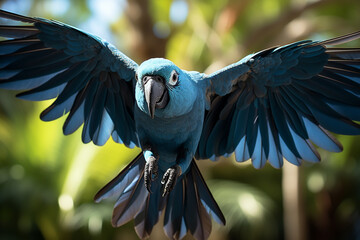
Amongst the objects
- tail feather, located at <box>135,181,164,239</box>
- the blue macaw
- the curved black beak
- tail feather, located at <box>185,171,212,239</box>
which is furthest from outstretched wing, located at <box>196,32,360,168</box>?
the curved black beak

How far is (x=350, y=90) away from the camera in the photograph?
2.06 metres

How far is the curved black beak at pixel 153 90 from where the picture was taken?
159 centimetres

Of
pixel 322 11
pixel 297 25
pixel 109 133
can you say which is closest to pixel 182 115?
pixel 109 133

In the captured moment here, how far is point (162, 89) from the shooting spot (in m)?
1.62

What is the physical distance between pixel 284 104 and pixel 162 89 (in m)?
0.91

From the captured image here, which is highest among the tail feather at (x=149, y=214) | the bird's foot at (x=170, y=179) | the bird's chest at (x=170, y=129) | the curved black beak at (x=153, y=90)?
the curved black beak at (x=153, y=90)

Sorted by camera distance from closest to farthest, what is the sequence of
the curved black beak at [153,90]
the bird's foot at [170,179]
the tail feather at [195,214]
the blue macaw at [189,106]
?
the curved black beak at [153,90] → the bird's foot at [170,179] → the blue macaw at [189,106] → the tail feather at [195,214]

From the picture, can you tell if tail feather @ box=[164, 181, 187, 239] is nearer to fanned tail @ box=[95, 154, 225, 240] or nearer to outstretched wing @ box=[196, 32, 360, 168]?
fanned tail @ box=[95, 154, 225, 240]

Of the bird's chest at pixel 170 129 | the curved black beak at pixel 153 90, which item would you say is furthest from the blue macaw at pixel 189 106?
the curved black beak at pixel 153 90

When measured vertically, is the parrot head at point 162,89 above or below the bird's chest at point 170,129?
above

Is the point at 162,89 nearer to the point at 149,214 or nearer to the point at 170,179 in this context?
the point at 170,179

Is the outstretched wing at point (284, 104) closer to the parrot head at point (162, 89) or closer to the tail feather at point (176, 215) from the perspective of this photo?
the tail feather at point (176, 215)

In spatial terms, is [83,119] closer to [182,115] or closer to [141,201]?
[141,201]

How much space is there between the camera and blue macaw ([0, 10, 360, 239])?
1.96 metres
